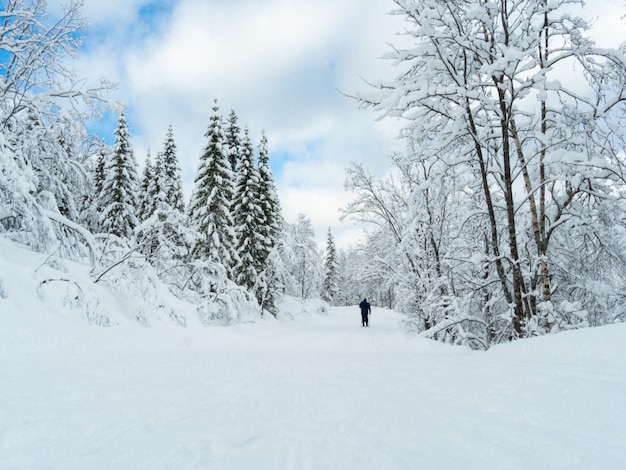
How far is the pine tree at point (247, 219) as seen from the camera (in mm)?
22328

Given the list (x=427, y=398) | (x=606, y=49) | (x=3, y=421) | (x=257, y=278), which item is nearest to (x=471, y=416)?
(x=427, y=398)

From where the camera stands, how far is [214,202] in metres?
20.5

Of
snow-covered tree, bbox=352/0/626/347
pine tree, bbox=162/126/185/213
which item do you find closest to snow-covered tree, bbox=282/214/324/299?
pine tree, bbox=162/126/185/213

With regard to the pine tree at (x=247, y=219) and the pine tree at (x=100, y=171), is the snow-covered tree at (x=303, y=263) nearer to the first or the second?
the pine tree at (x=247, y=219)

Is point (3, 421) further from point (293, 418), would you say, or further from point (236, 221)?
point (236, 221)

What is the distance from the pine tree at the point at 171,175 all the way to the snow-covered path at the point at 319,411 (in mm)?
22948

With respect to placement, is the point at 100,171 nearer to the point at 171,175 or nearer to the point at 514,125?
the point at 171,175

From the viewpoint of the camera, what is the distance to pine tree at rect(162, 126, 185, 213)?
1073 inches

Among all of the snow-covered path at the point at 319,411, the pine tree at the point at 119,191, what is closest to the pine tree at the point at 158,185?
the pine tree at the point at 119,191

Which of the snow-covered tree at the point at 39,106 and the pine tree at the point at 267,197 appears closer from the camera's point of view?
the snow-covered tree at the point at 39,106

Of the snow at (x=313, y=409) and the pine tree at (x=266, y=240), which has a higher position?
the pine tree at (x=266, y=240)

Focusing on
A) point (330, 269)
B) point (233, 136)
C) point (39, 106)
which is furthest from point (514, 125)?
point (330, 269)

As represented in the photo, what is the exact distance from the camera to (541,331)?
6879mm

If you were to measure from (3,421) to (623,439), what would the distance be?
4354 millimetres
